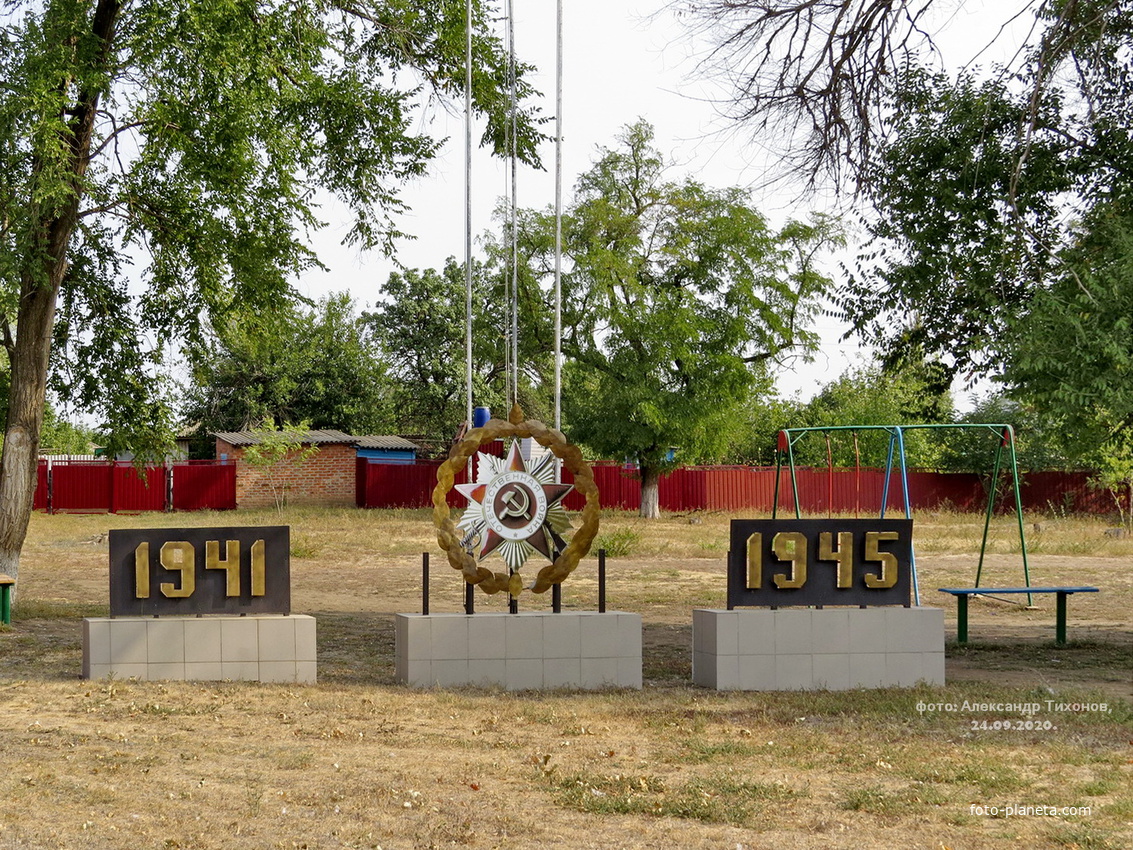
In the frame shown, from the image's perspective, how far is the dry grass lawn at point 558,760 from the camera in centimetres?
554

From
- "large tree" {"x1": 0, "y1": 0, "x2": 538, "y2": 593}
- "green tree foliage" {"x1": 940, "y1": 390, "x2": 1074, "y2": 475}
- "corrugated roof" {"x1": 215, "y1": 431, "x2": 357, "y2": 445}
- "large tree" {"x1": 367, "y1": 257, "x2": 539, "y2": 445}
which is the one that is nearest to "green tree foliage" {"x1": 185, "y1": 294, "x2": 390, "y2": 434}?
"large tree" {"x1": 367, "y1": 257, "x2": 539, "y2": 445}

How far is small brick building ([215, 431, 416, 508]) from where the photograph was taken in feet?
132

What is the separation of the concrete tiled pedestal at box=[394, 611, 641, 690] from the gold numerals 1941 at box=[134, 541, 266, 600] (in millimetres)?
1189

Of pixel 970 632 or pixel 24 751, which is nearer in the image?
pixel 24 751

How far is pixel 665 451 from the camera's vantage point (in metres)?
34.9

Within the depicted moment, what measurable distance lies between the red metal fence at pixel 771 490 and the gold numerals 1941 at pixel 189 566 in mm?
29384

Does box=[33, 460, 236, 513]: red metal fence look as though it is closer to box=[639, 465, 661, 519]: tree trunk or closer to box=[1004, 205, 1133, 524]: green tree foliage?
box=[639, 465, 661, 519]: tree trunk

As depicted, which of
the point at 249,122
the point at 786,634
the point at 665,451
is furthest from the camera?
the point at 665,451

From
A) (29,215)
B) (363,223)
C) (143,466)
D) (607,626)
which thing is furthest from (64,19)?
(607,626)

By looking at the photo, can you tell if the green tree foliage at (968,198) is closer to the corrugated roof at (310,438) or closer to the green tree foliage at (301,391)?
the corrugated roof at (310,438)

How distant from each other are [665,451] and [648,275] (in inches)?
198

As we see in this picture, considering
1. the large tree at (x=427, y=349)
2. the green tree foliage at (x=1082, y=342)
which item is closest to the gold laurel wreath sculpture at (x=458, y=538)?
the green tree foliage at (x=1082, y=342)

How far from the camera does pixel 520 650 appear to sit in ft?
31.6

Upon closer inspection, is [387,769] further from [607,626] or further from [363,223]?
[363,223]
